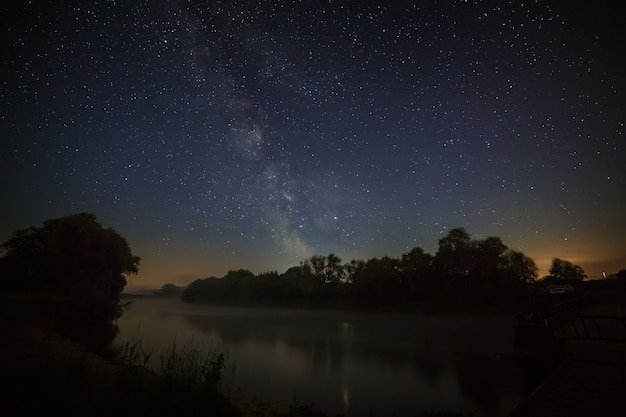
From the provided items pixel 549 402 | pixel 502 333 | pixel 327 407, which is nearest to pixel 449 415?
pixel 549 402

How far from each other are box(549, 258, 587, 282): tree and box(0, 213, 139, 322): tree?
489 ft

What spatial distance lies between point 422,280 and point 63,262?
7020 centimetres

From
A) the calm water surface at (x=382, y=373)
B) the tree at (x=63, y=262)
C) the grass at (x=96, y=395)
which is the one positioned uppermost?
the tree at (x=63, y=262)

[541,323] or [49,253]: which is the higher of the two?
[49,253]

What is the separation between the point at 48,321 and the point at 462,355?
4068 cm

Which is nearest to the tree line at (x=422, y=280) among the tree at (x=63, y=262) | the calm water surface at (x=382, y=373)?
the calm water surface at (x=382, y=373)

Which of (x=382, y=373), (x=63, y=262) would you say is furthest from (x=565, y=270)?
(x=63, y=262)

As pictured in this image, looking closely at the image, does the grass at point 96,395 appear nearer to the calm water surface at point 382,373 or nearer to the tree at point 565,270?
the calm water surface at point 382,373

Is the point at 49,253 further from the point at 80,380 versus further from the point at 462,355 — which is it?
the point at 462,355

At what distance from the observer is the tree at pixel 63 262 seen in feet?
142

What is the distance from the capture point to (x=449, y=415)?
446 inches

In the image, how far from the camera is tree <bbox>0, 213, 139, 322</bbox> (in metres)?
43.2

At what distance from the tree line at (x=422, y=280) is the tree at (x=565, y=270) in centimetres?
3482

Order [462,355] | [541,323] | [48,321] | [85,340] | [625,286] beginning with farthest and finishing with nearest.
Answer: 1. [625,286]
2. [48,321]
3. [85,340]
4. [462,355]
5. [541,323]
